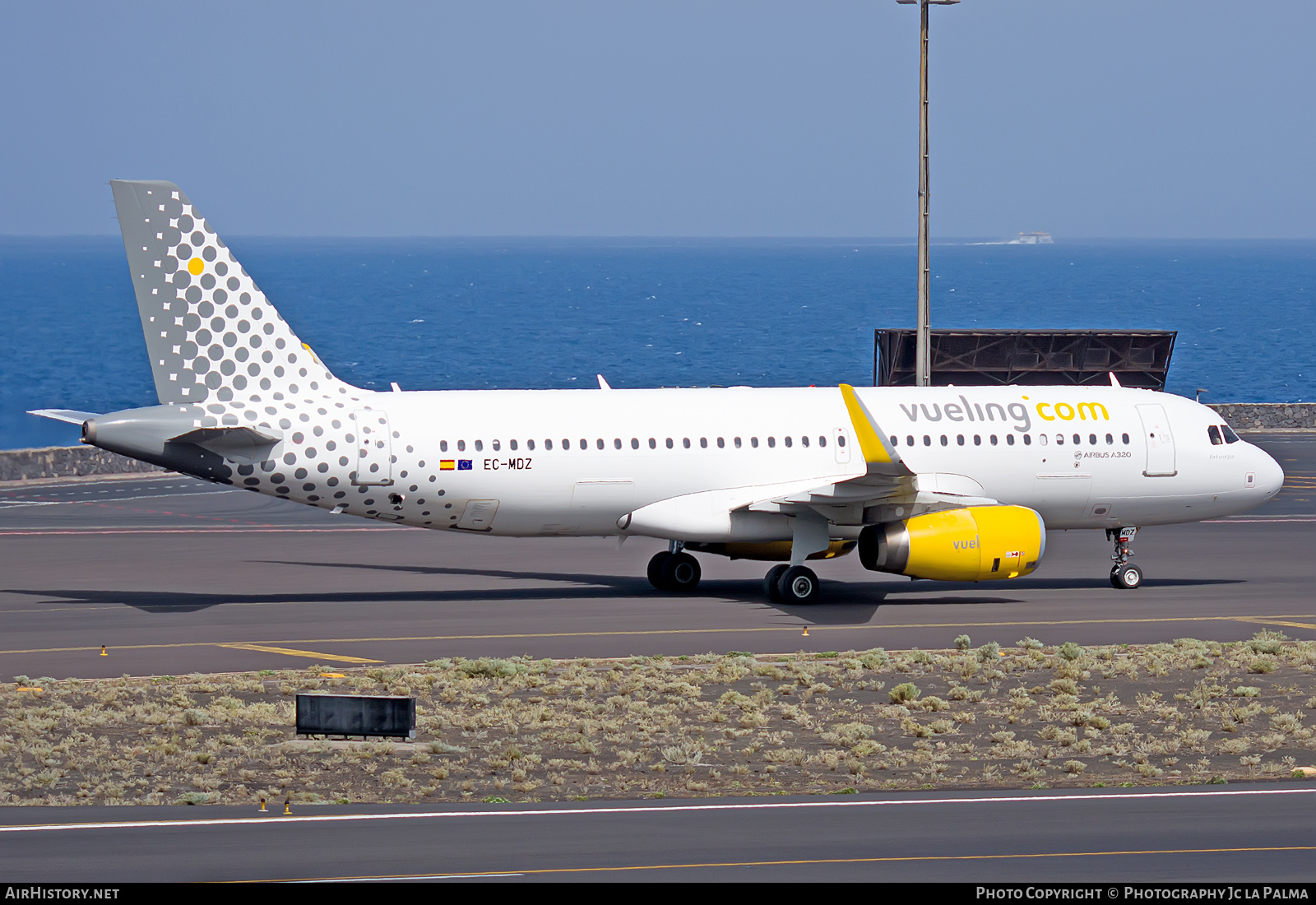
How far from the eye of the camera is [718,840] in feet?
50.8

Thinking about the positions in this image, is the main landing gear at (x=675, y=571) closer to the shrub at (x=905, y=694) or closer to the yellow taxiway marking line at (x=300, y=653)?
the yellow taxiway marking line at (x=300, y=653)

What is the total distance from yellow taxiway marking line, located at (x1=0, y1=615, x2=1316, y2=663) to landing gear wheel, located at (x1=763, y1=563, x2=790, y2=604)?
2.58 metres

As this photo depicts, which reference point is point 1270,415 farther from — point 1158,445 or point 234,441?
point 234,441

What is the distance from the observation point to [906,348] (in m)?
67.8

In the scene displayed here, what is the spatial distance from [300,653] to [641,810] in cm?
1162

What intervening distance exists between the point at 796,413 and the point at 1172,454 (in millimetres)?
7955

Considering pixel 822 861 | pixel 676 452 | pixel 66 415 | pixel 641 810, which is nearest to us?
pixel 822 861

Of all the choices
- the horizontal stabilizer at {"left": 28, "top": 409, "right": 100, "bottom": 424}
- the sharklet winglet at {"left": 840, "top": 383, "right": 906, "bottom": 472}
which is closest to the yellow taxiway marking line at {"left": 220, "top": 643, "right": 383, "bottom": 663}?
the horizontal stabilizer at {"left": 28, "top": 409, "right": 100, "bottom": 424}

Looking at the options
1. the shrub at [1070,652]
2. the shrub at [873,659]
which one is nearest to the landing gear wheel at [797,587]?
the shrub at [873,659]

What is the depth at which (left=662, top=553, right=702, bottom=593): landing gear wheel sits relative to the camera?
116ft

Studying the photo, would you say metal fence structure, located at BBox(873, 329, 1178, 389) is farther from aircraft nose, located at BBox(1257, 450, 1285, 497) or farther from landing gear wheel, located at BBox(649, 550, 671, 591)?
landing gear wheel, located at BBox(649, 550, 671, 591)

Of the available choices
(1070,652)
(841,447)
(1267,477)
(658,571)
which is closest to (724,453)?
(841,447)

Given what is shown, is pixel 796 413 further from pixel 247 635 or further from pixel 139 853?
pixel 139 853

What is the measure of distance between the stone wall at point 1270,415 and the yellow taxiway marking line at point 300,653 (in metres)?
57.2
